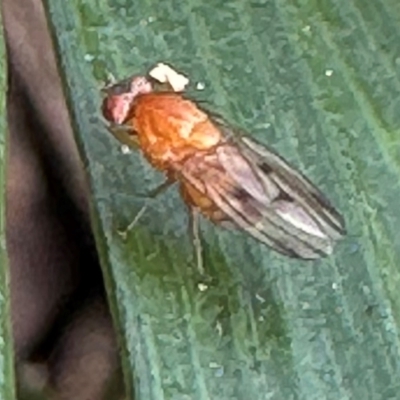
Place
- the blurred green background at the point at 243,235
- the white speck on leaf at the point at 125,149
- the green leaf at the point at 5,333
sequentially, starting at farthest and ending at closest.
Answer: the white speck on leaf at the point at 125,149 < the blurred green background at the point at 243,235 < the green leaf at the point at 5,333

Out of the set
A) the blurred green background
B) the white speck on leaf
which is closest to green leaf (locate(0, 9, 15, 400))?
the blurred green background

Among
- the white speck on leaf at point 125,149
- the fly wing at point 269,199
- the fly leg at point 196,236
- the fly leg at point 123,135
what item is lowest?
the fly leg at point 196,236

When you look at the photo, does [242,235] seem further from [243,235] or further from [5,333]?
[5,333]

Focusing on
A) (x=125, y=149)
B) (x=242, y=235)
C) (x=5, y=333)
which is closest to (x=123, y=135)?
(x=125, y=149)

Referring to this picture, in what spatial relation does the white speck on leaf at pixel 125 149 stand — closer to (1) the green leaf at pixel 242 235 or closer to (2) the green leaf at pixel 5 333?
(1) the green leaf at pixel 242 235

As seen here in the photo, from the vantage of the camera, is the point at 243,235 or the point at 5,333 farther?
the point at 243,235

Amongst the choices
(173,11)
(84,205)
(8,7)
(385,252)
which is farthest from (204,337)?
(8,7)

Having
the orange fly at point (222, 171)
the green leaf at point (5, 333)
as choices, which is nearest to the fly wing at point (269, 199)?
the orange fly at point (222, 171)
